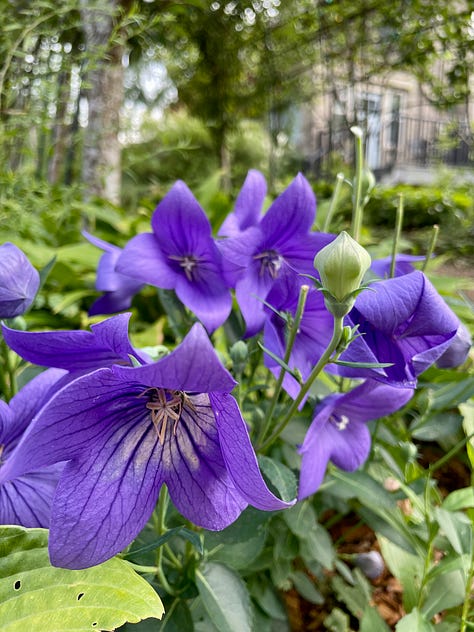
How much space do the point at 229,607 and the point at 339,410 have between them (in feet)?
1.03

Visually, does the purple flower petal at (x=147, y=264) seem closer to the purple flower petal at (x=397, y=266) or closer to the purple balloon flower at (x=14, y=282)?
the purple balloon flower at (x=14, y=282)

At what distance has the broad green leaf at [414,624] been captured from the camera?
32.2 inches

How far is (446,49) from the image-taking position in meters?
4.46

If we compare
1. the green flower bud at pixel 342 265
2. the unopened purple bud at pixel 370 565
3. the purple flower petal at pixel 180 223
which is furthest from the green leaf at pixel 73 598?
the unopened purple bud at pixel 370 565

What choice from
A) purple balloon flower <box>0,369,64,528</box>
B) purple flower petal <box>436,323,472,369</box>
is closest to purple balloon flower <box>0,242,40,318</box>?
purple balloon flower <box>0,369,64,528</box>

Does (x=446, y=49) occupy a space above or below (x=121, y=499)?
above

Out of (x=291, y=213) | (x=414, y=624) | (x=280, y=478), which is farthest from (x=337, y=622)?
(x=291, y=213)

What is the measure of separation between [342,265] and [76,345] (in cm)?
26

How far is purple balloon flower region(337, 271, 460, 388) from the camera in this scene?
1.88 feet

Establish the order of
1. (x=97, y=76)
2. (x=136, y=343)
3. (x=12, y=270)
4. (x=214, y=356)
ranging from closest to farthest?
(x=214, y=356) < (x=12, y=270) < (x=136, y=343) < (x=97, y=76)

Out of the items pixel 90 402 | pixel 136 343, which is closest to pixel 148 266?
pixel 90 402

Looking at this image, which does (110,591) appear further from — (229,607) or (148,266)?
(148,266)

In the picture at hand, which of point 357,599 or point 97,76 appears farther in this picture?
point 97,76

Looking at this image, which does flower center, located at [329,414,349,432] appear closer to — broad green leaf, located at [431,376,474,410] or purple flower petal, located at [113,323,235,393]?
broad green leaf, located at [431,376,474,410]
